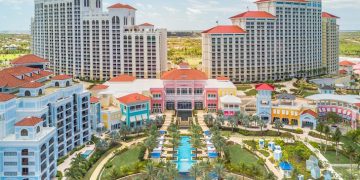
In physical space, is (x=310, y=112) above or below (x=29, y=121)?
below

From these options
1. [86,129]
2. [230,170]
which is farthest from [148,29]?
[230,170]

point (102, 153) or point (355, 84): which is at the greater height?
point (355, 84)

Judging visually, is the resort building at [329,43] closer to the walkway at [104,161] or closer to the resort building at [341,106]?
the resort building at [341,106]

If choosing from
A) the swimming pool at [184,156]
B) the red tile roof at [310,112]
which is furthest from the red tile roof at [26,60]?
the red tile roof at [310,112]

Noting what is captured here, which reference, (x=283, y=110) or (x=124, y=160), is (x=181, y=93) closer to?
(x=283, y=110)

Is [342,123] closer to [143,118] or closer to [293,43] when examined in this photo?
[143,118]

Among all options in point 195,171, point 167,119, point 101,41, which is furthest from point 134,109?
point 101,41

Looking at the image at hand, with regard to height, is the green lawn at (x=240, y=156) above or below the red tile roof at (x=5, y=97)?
below
